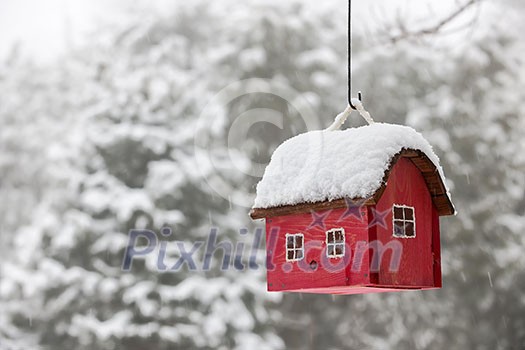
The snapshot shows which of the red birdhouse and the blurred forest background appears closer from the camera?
the red birdhouse

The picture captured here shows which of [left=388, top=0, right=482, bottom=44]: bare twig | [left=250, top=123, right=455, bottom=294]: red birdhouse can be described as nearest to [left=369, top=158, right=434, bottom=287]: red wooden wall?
[left=250, top=123, right=455, bottom=294]: red birdhouse

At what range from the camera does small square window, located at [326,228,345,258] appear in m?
2.76

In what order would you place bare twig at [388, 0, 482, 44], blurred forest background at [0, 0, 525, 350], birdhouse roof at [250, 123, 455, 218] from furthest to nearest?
1. blurred forest background at [0, 0, 525, 350]
2. bare twig at [388, 0, 482, 44]
3. birdhouse roof at [250, 123, 455, 218]

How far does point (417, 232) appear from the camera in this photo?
9.61 feet

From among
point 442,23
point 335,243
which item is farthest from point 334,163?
point 442,23

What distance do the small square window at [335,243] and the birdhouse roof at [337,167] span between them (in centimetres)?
14

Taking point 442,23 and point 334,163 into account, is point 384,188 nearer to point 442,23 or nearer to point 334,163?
point 334,163

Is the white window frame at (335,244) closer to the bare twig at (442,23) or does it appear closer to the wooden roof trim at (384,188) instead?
the wooden roof trim at (384,188)

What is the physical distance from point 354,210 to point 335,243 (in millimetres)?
174

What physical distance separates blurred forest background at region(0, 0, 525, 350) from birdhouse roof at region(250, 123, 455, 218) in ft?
23.1

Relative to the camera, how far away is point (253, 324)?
10070mm

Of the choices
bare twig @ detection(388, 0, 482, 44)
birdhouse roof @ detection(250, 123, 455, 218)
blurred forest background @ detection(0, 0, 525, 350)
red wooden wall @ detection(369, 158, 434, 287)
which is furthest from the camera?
blurred forest background @ detection(0, 0, 525, 350)

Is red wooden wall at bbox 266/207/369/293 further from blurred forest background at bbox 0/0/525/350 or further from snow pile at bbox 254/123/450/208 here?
blurred forest background at bbox 0/0/525/350

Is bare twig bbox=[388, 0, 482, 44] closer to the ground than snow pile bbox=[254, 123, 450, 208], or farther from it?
farther from it
